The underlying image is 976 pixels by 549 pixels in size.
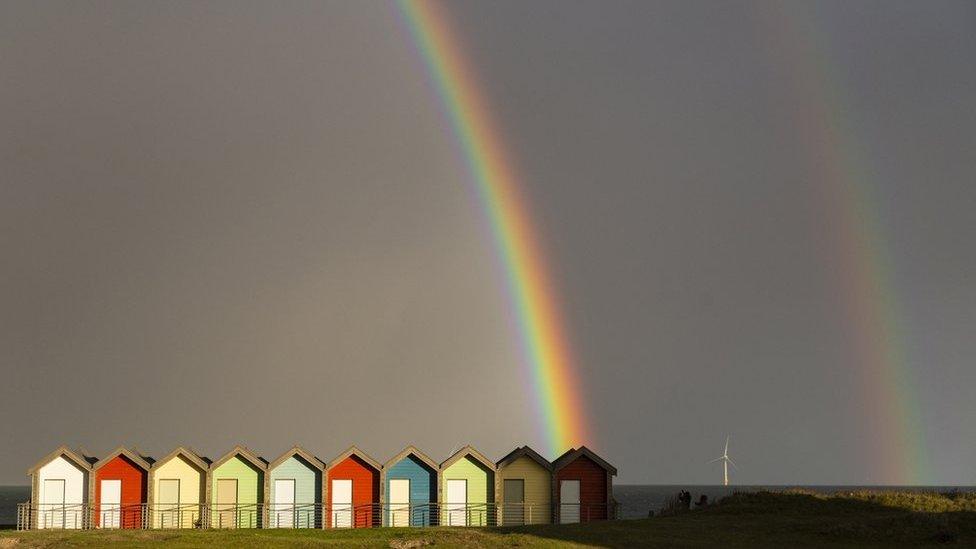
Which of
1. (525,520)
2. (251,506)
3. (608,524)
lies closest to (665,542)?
(608,524)

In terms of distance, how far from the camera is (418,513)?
65.0 m

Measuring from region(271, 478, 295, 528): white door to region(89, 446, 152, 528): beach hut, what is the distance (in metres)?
6.49

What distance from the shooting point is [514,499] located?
6588 cm

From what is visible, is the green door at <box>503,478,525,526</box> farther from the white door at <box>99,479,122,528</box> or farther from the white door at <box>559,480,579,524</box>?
the white door at <box>99,479,122,528</box>

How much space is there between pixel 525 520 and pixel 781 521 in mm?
17269

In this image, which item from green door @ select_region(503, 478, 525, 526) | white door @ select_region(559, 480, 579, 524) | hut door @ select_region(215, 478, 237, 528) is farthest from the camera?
white door @ select_region(559, 480, 579, 524)

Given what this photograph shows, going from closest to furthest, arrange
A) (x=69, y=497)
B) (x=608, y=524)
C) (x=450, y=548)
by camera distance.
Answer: (x=450, y=548), (x=608, y=524), (x=69, y=497)

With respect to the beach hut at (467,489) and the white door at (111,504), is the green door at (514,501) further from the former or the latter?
the white door at (111,504)

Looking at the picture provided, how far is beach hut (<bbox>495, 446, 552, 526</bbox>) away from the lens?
65.4m

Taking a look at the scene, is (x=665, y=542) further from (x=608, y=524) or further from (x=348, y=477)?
(x=348, y=477)

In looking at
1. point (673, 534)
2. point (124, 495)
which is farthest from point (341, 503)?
point (673, 534)

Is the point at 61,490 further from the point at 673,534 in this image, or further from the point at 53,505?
the point at 673,534

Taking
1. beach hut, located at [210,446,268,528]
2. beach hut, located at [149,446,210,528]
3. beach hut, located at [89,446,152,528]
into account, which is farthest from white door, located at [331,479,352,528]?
beach hut, located at [89,446,152,528]

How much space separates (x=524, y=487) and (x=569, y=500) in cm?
248
